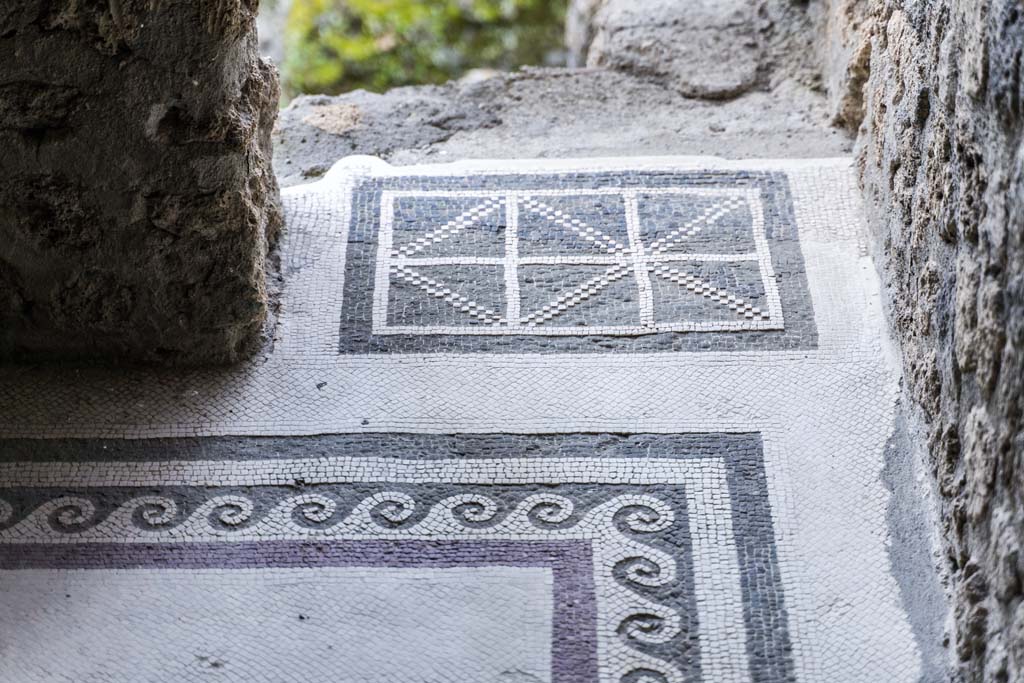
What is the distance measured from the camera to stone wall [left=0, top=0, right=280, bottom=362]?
2029 millimetres

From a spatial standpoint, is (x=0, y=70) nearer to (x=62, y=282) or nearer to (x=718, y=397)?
(x=62, y=282)

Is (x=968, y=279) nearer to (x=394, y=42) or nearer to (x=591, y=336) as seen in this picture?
(x=591, y=336)

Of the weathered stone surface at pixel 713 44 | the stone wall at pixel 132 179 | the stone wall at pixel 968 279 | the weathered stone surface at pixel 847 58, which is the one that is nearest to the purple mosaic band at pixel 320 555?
the stone wall at pixel 132 179

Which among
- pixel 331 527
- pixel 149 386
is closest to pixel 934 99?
pixel 331 527

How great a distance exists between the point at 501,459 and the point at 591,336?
1.17 ft

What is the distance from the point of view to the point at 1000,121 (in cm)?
163

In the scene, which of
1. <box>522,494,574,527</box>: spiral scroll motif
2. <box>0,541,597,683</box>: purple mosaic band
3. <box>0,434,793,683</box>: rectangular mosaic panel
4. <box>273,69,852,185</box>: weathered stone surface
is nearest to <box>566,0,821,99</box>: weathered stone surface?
<box>273,69,852,185</box>: weathered stone surface

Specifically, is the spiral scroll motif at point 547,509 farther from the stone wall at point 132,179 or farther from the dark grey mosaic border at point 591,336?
the stone wall at point 132,179

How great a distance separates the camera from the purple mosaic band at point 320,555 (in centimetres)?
196

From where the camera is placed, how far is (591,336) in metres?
2.38

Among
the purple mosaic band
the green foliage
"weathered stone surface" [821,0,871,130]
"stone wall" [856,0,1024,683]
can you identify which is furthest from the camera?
the green foliage

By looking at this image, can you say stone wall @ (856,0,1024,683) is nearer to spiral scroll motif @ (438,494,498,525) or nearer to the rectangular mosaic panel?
the rectangular mosaic panel

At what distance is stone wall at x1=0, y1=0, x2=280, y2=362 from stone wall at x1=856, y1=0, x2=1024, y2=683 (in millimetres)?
1136

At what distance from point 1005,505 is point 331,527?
1.02 meters
